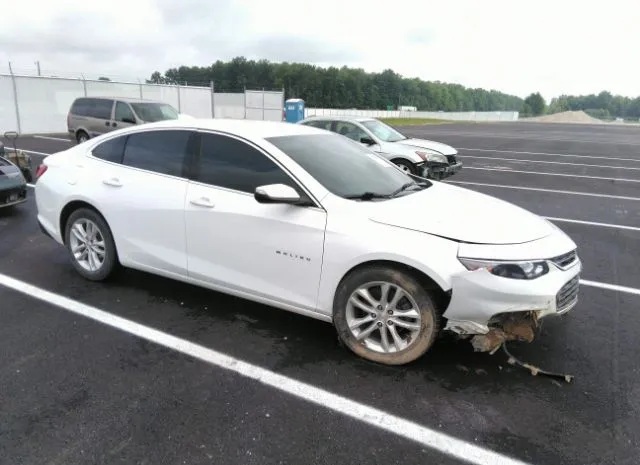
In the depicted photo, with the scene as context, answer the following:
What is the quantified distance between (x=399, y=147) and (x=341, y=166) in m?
6.97

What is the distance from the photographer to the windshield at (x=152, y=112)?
14.0 meters

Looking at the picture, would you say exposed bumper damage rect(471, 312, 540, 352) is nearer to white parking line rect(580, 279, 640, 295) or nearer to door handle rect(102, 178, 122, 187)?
white parking line rect(580, 279, 640, 295)

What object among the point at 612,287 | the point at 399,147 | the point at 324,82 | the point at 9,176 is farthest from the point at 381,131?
the point at 324,82

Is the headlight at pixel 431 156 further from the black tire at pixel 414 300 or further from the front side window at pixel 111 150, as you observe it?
the black tire at pixel 414 300

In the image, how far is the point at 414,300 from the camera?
3.13 metres

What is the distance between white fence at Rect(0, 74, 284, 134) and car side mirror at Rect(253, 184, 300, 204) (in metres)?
21.4

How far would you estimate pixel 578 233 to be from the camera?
23.2ft

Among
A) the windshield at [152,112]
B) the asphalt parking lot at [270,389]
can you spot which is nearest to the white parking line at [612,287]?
the asphalt parking lot at [270,389]


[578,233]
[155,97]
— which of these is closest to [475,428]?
[578,233]

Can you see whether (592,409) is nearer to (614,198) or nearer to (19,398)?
(19,398)

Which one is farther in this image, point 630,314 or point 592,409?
point 630,314

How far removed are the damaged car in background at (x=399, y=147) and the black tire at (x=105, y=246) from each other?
660cm

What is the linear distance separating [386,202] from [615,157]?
64.9 feet

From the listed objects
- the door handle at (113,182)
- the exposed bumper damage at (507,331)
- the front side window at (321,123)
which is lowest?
the exposed bumper damage at (507,331)
